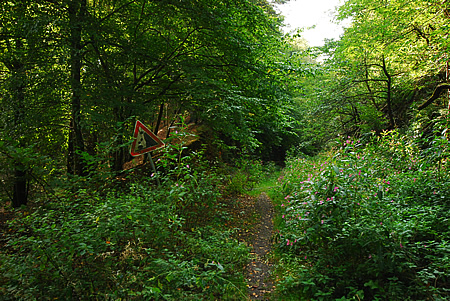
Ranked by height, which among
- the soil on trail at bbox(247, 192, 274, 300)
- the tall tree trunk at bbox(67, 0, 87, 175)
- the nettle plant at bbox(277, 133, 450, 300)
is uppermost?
the tall tree trunk at bbox(67, 0, 87, 175)

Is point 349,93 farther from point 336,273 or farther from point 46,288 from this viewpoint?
point 46,288

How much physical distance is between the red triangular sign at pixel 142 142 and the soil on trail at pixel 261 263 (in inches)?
116

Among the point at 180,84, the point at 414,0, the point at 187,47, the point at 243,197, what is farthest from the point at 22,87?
the point at 414,0

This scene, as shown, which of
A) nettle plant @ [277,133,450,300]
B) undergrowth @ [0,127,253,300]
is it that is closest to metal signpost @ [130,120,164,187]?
undergrowth @ [0,127,253,300]

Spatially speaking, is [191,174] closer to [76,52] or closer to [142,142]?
[142,142]

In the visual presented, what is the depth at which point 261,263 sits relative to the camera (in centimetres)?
473

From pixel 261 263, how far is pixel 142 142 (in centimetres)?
332

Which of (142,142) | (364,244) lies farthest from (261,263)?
(142,142)

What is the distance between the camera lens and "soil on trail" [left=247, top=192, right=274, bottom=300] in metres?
3.85

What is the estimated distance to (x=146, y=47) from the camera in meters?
7.32

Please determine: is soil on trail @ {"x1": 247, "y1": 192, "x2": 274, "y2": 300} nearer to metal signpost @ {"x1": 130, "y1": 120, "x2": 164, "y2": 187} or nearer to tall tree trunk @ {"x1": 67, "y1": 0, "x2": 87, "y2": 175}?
metal signpost @ {"x1": 130, "y1": 120, "x2": 164, "y2": 187}

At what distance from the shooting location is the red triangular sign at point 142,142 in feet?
16.6

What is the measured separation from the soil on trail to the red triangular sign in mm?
2955

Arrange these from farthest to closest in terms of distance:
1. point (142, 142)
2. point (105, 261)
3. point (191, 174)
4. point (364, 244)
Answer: point (191, 174), point (142, 142), point (364, 244), point (105, 261)
